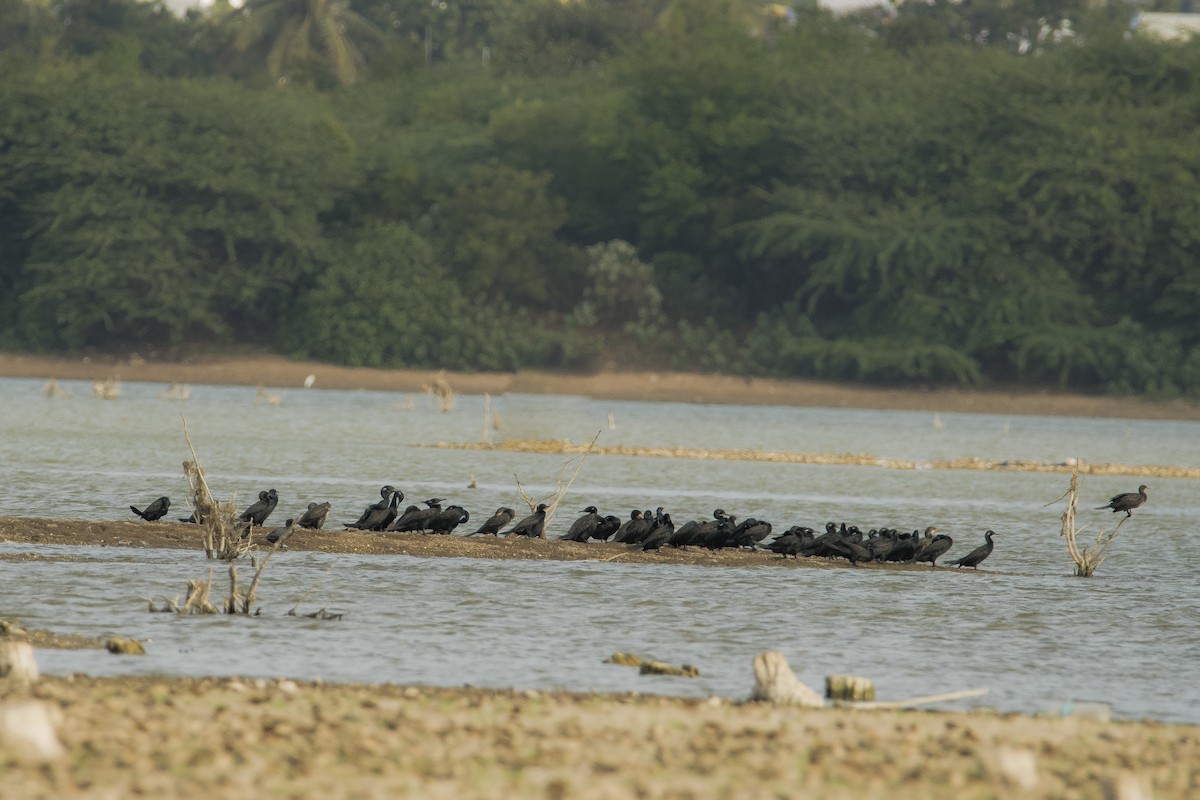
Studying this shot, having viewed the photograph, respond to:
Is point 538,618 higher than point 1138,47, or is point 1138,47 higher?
point 1138,47

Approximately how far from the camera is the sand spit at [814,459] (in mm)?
47469

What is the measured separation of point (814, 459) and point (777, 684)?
34495 millimetres

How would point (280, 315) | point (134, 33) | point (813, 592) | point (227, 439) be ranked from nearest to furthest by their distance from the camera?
point (813, 592) < point (227, 439) < point (280, 315) < point (134, 33)

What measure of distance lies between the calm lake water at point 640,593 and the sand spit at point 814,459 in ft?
3.92

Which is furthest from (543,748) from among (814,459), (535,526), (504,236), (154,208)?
(154,208)

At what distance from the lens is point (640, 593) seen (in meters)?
Answer: 21.5

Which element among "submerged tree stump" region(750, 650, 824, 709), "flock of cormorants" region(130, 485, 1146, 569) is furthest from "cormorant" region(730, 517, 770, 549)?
"submerged tree stump" region(750, 650, 824, 709)

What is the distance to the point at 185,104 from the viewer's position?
86750mm

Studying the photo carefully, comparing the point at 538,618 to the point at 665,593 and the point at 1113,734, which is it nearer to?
the point at 665,593

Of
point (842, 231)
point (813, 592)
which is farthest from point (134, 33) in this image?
point (813, 592)

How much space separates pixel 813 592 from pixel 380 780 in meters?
12.4

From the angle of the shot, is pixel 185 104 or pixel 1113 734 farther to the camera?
pixel 185 104

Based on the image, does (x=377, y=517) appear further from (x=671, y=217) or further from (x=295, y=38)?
(x=295, y=38)

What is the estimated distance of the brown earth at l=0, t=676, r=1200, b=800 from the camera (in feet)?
33.9
